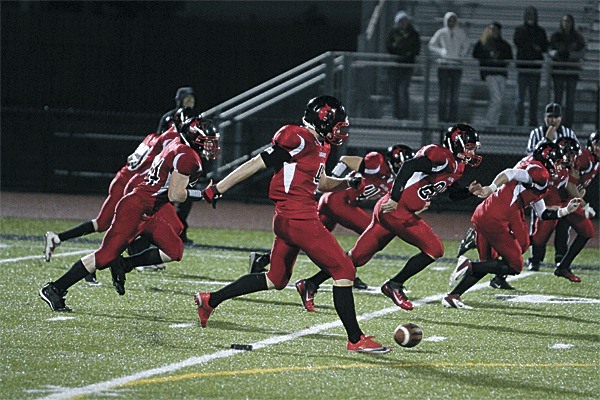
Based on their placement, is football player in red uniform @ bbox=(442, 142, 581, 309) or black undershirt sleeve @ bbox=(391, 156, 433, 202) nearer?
black undershirt sleeve @ bbox=(391, 156, 433, 202)

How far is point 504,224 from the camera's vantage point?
408 inches

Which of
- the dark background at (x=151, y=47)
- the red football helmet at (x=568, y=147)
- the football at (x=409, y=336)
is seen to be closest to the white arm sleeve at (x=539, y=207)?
the red football helmet at (x=568, y=147)

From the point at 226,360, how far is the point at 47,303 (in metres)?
2.45

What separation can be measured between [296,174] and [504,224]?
2701mm

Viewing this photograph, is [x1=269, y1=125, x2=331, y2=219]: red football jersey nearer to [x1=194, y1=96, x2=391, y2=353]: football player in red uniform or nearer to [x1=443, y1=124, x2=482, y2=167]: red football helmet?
[x1=194, y1=96, x2=391, y2=353]: football player in red uniform

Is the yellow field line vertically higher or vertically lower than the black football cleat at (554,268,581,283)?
higher

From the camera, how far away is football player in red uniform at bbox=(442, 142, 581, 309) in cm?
1032

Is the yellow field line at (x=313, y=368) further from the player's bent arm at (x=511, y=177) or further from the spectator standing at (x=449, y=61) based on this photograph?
the spectator standing at (x=449, y=61)

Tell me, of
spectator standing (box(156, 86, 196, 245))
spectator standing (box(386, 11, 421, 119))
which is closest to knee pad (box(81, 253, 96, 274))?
spectator standing (box(156, 86, 196, 245))

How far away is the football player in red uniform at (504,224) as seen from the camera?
1032cm

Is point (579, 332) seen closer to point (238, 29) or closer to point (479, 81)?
point (479, 81)

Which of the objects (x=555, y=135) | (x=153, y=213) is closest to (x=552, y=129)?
(x=555, y=135)

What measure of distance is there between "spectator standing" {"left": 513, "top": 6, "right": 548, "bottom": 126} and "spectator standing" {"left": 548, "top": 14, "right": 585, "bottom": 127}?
21cm

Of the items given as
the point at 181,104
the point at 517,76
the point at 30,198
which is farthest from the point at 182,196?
the point at 30,198
